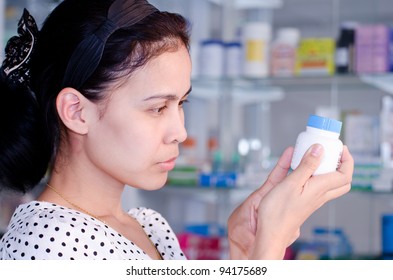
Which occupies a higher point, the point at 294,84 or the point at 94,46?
the point at 94,46

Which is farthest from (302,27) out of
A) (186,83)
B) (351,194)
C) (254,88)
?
(186,83)

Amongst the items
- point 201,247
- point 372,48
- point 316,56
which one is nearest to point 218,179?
point 201,247

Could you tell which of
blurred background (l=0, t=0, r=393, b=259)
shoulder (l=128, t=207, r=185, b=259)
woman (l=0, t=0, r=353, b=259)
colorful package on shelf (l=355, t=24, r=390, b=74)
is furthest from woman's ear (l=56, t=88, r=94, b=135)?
colorful package on shelf (l=355, t=24, r=390, b=74)

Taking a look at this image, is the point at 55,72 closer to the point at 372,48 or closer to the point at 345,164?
the point at 345,164

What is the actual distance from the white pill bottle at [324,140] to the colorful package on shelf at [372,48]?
1.41 m

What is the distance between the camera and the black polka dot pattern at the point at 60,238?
737mm

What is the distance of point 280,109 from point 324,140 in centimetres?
160

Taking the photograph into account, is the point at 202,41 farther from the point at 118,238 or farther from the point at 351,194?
the point at 118,238

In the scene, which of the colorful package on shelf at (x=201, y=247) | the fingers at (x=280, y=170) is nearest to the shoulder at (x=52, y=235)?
the fingers at (x=280, y=170)

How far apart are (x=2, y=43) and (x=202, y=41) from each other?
0.74 metres

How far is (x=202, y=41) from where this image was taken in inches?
89.6

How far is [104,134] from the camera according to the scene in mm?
813

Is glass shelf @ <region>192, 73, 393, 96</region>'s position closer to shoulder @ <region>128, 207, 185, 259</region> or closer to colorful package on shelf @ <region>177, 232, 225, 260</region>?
colorful package on shelf @ <region>177, 232, 225, 260</region>

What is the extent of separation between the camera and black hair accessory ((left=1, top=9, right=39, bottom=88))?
0.88 metres
